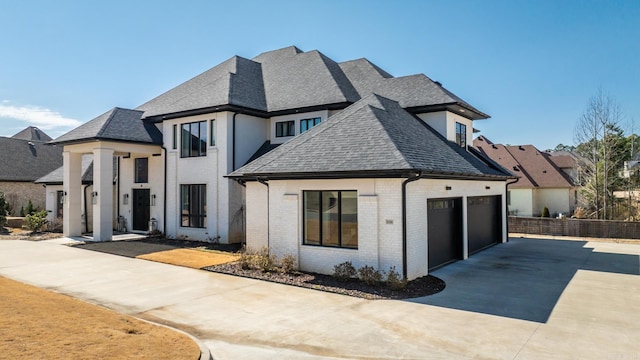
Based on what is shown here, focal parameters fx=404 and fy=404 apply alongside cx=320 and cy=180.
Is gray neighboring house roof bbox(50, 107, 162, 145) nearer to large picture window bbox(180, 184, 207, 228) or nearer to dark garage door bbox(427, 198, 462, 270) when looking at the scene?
large picture window bbox(180, 184, 207, 228)

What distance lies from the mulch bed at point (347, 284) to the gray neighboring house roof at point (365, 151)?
3.05 m

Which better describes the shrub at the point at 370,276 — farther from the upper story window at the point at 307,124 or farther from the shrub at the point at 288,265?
the upper story window at the point at 307,124

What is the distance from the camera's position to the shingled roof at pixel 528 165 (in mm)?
35844

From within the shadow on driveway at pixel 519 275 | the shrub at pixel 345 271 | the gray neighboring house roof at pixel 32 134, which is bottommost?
the shadow on driveway at pixel 519 275

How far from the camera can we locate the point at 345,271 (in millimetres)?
11719

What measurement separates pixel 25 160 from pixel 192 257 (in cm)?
3102

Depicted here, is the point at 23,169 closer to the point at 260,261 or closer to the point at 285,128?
the point at 285,128

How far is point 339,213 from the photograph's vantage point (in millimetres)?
12289

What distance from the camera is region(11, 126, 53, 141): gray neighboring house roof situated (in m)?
51.6

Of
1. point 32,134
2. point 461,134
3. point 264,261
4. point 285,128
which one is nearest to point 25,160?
point 32,134

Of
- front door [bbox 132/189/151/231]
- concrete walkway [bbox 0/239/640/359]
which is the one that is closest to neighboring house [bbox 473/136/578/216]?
concrete walkway [bbox 0/239/640/359]

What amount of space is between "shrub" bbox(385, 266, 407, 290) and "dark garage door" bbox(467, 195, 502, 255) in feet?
21.3

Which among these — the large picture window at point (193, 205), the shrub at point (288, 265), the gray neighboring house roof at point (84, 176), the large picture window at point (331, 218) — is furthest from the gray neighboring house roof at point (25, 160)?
the large picture window at point (331, 218)

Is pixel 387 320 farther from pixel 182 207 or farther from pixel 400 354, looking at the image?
pixel 182 207
